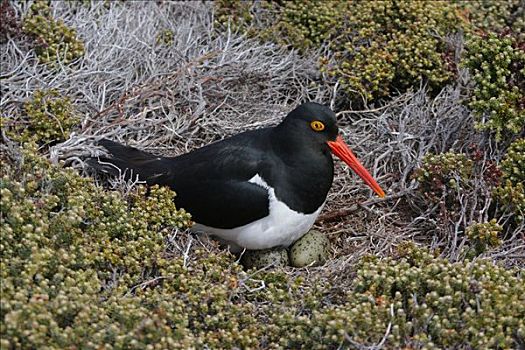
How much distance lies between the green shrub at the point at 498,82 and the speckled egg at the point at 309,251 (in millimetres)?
1432

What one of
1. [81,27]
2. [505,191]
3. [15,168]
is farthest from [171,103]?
[505,191]

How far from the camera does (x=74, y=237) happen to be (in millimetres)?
5074

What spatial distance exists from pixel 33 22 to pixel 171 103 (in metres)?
1.37

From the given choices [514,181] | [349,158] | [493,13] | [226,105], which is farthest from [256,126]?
[493,13]

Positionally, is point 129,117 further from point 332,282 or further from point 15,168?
point 332,282

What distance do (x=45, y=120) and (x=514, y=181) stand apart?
339 centimetres

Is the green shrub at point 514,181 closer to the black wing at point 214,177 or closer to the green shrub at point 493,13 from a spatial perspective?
the black wing at point 214,177

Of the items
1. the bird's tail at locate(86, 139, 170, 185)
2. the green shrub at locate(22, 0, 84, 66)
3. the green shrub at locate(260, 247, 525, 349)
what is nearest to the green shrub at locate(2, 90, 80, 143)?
the bird's tail at locate(86, 139, 170, 185)

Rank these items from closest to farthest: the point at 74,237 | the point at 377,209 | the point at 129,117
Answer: the point at 74,237
the point at 377,209
the point at 129,117

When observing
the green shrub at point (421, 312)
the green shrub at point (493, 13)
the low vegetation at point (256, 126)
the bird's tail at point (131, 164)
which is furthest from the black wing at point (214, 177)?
the green shrub at point (493, 13)

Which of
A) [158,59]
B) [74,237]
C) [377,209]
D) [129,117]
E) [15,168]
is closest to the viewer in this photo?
[74,237]

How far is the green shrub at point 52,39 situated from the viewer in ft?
23.6

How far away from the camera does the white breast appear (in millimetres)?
5793

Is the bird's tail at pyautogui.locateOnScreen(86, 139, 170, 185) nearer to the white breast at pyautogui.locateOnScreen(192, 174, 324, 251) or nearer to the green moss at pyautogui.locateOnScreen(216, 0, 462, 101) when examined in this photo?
the white breast at pyautogui.locateOnScreen(192, 174, 324, 251)
